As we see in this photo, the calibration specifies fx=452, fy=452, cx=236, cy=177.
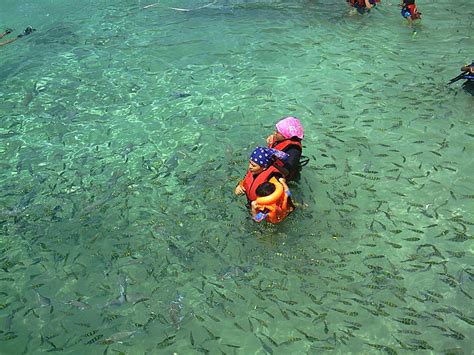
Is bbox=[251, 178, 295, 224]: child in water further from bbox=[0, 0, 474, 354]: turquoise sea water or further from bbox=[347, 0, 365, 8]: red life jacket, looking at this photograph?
bbox=[347, 0, 365, 8]: red life jacket

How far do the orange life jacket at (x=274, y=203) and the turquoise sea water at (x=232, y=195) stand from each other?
0.73 metres

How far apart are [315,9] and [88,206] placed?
40.7ft

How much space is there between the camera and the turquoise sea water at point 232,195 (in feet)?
23.6

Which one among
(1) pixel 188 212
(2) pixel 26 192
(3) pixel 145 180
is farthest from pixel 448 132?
(2) pixel 26 192

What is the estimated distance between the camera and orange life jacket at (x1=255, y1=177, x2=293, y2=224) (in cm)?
748

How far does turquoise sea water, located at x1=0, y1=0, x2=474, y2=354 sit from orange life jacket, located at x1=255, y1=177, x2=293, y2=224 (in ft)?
2.39

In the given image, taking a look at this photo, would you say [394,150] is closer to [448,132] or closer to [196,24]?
[448,132]

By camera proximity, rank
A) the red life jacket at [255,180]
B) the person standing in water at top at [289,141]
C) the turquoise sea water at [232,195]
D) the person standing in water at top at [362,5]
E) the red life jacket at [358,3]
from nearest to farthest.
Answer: the turquoise sea water at [232,195] → the red life jacket at [255,180] → the person standing in water at top at [289,141] → the person standing in water at top at [362,5] → the red life jacket at [358,3]

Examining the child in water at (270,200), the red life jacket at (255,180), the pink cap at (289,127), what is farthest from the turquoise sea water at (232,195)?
the pink cap at (289,127)

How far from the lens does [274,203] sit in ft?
24.7

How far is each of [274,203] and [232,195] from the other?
197cm

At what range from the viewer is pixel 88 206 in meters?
9.59

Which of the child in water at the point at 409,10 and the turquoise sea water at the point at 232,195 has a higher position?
the child in water at the point at 409,10

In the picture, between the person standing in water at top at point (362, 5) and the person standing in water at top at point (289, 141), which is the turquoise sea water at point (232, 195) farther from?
the person standing in water at top at point (289, 141)
